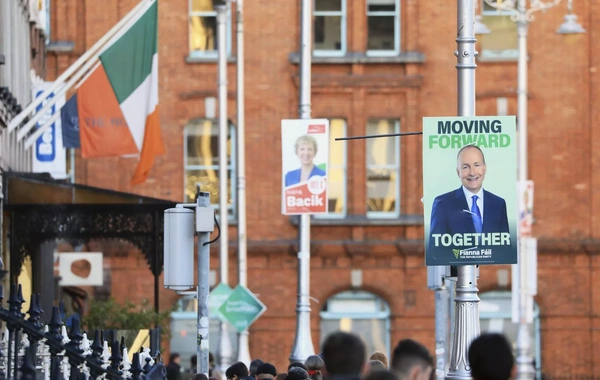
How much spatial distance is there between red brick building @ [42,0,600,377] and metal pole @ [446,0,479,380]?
24502 millimetres

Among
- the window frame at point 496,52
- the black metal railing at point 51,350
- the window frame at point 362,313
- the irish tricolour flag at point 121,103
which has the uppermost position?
the window frame at point 496,52

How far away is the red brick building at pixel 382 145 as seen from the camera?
135 feet

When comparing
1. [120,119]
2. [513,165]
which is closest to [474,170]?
[513,165]

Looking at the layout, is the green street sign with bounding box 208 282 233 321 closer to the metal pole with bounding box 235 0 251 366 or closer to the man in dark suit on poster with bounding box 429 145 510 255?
the metal pole with bounding box 235 0 251 366

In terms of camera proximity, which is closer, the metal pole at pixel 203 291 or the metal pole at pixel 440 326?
the metal pole at pixel 203 291

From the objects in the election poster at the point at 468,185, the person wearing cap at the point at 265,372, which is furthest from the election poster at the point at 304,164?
the person wearing cap at the point at 265,372

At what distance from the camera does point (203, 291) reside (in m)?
14.8

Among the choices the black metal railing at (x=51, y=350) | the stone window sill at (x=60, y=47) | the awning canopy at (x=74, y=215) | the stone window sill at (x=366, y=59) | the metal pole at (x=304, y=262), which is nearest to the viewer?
the black metal railing at (x=51, y=350)

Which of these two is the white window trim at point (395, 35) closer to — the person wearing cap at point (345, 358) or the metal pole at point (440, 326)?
the metal pole at point (440, 326)

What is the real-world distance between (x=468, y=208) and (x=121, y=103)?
1022 cm

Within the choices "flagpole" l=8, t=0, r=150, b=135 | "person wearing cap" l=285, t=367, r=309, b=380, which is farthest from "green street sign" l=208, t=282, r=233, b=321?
"person wearing cap" l=285, t=367, r=309, b=380

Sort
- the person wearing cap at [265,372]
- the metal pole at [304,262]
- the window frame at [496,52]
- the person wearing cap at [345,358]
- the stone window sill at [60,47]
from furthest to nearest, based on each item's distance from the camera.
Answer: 1. the window frame at [496,52]
2. the stone window sill at [60,47]
3. the metal pole at [304,262]
4. the person wearing cap at [265,372]
5. the person wearing cap at [345,358]

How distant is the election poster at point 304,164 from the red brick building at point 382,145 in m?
15.4

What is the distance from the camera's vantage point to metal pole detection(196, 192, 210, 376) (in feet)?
48.1
